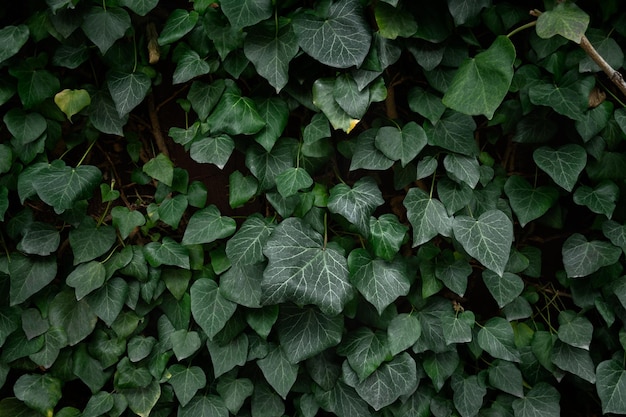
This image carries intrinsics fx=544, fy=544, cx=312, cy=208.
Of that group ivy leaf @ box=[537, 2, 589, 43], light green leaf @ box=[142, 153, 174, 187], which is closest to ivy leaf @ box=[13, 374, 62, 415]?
light green leaf @ box=[142, 153, 174, 187]

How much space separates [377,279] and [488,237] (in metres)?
0.30

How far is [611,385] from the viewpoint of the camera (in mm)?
1480

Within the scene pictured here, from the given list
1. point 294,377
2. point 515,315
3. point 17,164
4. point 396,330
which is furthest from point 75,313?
point 515,315

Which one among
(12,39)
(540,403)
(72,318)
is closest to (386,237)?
(540,403)

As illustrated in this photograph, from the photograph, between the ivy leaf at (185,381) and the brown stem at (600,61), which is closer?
Answer: the brown stem at (600,61)

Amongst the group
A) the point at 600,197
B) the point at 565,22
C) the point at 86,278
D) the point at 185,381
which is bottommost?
the point at 185,381

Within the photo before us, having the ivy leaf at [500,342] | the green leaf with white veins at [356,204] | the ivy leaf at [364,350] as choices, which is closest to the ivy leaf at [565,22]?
the green leaf with white veins at [356,204]

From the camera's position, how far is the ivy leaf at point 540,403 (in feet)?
5.08

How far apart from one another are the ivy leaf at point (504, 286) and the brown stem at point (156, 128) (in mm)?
989

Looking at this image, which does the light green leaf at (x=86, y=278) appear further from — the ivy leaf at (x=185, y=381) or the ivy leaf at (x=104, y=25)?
the ivy leaf at (x=104, y=25)

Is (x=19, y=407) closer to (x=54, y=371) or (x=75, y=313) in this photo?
(x=54, y=371)

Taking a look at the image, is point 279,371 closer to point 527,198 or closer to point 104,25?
point 527,198

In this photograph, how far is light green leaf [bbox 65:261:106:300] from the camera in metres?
1.47

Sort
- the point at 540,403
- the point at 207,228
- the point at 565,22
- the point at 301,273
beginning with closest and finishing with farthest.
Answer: the point at 565,22 < the point at 301,273 < the point at 207,228 < the point at 540,403
